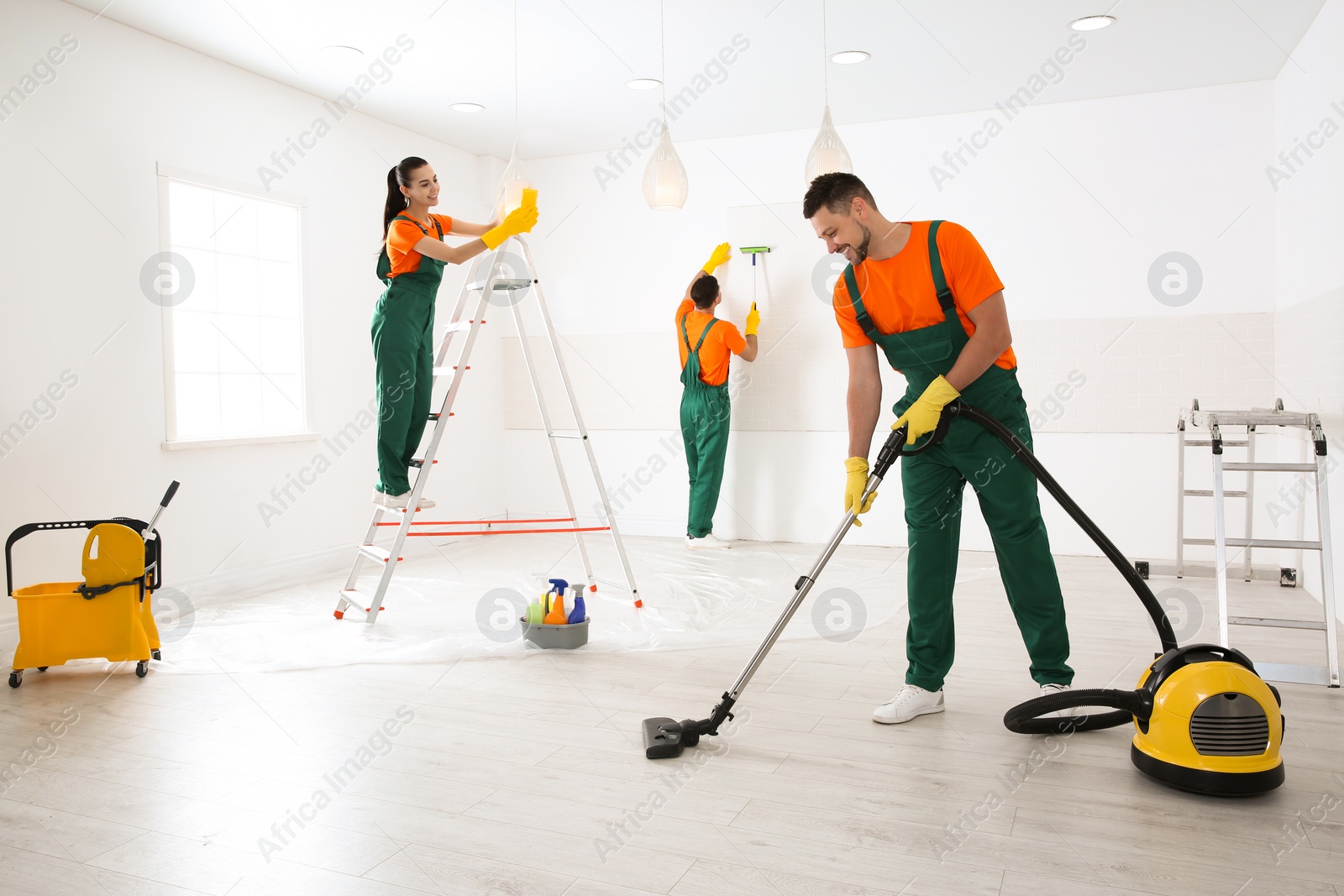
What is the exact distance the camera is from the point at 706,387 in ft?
18.9

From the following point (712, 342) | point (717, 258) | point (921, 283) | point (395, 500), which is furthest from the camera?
point (717, 258)

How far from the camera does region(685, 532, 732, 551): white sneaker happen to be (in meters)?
5.75

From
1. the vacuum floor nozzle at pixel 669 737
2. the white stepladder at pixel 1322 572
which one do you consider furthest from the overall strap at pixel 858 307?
the white stepladder at pixel 1322 572

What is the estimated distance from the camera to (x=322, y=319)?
514cm

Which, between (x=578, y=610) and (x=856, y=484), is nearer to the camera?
(x=856, y=484)

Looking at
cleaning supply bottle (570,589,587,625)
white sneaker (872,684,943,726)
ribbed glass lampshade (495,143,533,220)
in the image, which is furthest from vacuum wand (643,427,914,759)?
ribbed glass lampshade (495,143,533,220)

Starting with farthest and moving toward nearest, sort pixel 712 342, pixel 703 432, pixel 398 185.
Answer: pixel 703 432, pixel 712 342, pixel 398 185

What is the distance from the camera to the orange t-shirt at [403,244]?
11.8 feet

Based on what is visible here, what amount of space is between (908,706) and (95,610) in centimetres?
268

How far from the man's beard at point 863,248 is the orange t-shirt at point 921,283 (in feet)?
0.06

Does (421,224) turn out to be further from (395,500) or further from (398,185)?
(395,500)

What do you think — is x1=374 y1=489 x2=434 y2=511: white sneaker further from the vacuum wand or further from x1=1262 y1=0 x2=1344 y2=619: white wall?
x1=1262 y1=0 x2=1344 y2=619: white wall

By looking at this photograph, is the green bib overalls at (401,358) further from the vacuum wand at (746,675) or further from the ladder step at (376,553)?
the vacuum wand at (746,675)

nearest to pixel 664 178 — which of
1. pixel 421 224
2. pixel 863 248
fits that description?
pixel 421 224
